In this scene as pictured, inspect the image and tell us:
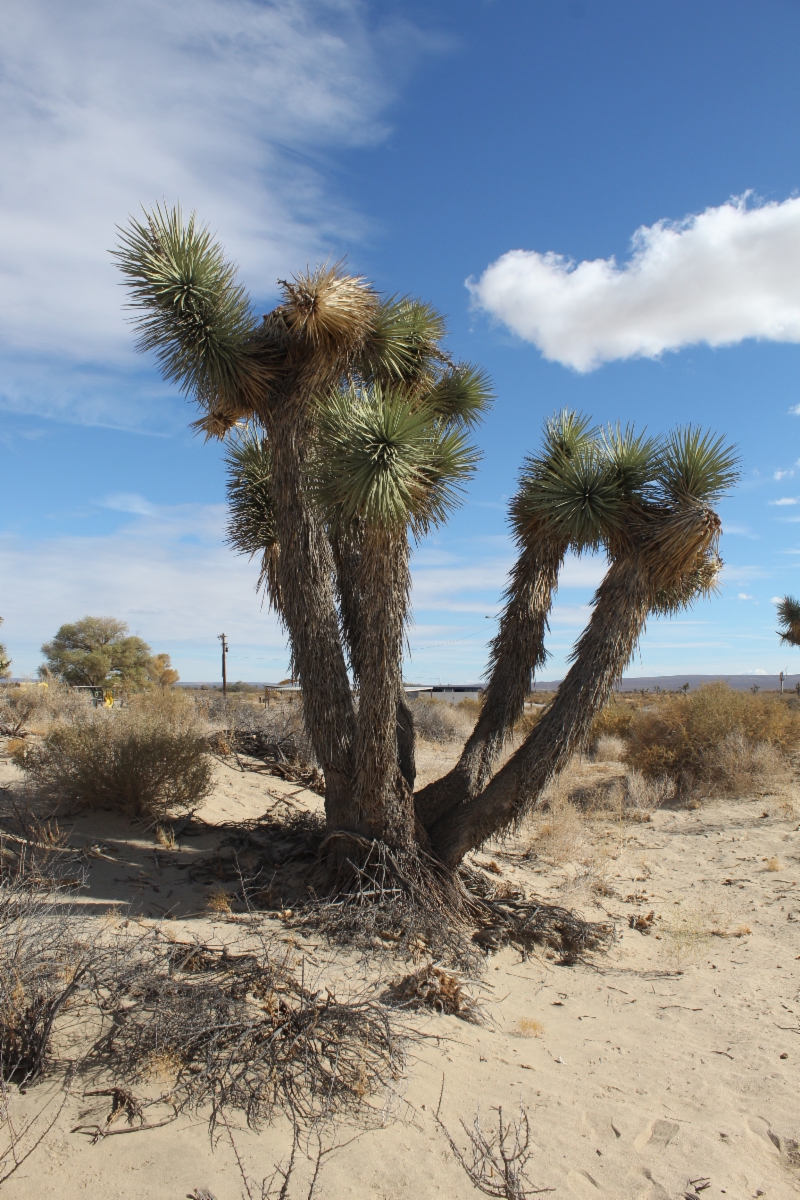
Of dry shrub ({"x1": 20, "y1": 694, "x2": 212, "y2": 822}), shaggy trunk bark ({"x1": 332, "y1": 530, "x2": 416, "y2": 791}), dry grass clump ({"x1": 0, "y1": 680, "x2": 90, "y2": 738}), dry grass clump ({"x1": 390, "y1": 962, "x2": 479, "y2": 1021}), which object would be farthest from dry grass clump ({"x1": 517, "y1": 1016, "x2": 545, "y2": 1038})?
dry grass clump ({"x1": 0, "y1": 680, "x2": 90, "y2": 738})

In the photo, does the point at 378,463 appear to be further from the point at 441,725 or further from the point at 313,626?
the point at 441,725

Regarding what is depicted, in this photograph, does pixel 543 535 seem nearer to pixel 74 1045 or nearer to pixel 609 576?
pixel 609 576

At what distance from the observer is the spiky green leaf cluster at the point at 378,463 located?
5.65m

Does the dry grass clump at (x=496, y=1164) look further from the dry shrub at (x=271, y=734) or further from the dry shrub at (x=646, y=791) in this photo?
the dry shrub at (x=646, y=791)

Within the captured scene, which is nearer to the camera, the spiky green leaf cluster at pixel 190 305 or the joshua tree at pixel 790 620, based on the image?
the spiky green leaf cluster at pixel 190 305

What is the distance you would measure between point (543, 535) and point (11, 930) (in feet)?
17.6

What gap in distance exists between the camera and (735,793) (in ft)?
42.1

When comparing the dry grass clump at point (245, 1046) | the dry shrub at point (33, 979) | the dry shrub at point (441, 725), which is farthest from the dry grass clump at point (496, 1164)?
the dry shrub at point (441, 725)

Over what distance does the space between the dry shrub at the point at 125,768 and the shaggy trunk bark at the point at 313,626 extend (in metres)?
2.60

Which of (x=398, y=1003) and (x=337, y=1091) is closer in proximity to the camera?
(x=337, y=1091)

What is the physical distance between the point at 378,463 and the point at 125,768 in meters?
4.65

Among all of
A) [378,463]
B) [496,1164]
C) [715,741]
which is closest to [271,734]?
[378,463]

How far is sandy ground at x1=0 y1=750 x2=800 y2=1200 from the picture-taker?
9.75 feet

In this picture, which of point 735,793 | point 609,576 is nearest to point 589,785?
point 735,793
